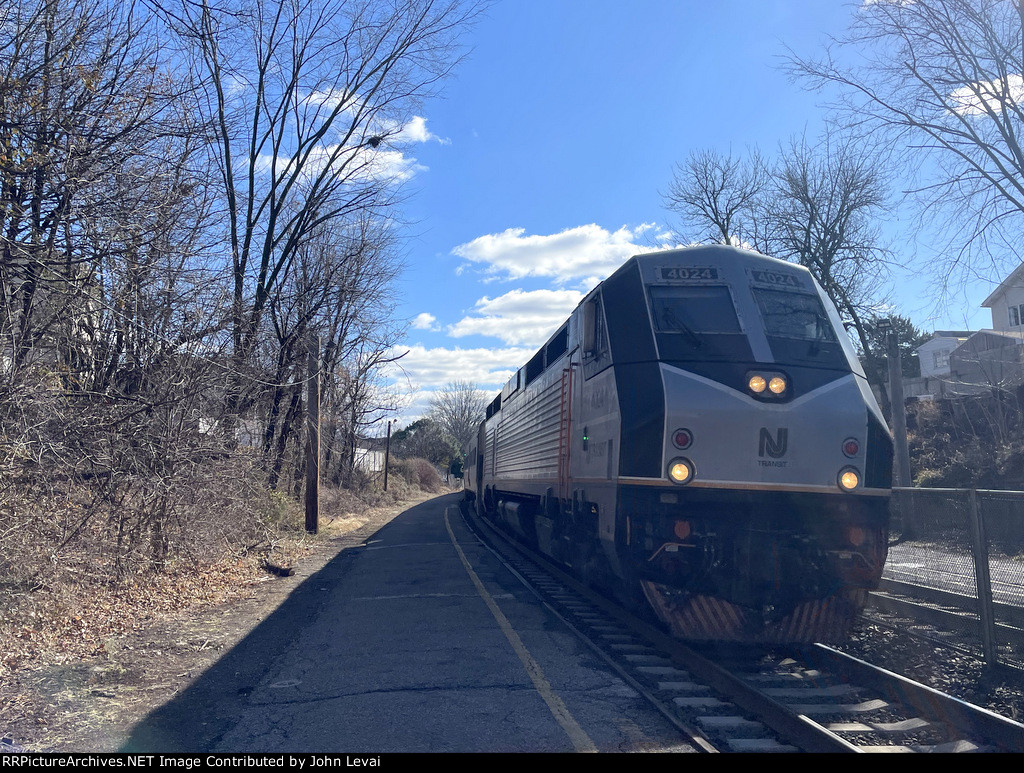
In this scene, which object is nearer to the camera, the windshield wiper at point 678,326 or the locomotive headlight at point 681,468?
the locomotive headlight at point 681,468

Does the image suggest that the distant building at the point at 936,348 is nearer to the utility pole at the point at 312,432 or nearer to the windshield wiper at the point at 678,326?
the utility pole at the point at 312,432

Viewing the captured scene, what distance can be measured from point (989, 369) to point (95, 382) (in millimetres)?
28095

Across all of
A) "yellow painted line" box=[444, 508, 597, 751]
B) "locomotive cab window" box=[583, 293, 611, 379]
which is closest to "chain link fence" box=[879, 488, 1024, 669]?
"locomotive cab window" box=[583, 293, 611, 379]

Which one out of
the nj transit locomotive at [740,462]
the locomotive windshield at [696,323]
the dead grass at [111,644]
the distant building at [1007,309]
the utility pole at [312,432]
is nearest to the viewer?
the dead grass at [111,644]

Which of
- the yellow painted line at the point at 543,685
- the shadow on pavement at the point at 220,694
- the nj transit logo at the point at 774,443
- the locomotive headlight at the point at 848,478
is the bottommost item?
the shadow on pavement at the point at 220,694

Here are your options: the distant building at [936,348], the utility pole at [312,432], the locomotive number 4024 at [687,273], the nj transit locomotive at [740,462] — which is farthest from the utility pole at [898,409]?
the distant building at [936,348]

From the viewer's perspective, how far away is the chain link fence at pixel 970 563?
6984mm

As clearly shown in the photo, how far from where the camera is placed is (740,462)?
7.05m

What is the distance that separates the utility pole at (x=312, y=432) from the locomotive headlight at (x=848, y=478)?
1334 cm

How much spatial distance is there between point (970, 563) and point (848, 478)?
65.9 inches

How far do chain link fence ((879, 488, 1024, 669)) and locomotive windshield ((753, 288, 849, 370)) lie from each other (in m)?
1.85

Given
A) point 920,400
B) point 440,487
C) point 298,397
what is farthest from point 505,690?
point 440,487

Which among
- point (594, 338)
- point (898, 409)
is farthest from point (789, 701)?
point (898, 409)

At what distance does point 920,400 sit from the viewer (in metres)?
32.0
